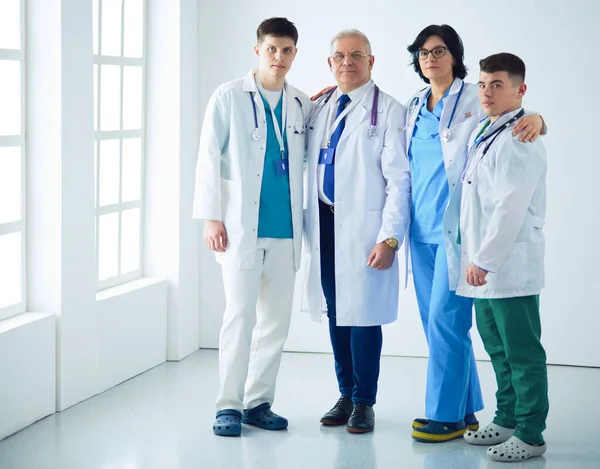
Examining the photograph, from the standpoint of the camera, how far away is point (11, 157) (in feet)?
13.0

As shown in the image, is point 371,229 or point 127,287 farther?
point 127,287

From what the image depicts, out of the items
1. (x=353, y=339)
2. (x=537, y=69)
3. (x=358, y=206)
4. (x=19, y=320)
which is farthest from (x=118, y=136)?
(x=537, y=69)

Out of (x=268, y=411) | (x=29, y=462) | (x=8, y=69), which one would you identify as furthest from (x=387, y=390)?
(x=8, y=69)

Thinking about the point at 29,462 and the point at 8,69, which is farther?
the point at 8,69

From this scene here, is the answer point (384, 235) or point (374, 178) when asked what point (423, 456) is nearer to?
point (384, 235)

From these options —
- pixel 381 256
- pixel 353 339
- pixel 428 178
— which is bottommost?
pixel 353 339

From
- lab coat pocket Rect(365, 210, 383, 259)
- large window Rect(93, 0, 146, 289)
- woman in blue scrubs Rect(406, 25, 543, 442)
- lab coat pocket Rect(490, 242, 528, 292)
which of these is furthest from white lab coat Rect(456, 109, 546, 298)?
large window Rect(93, 0, 146, 289)

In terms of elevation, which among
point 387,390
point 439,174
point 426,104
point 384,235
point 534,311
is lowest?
point 387,390

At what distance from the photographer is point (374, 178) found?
379 cm

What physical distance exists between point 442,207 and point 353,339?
0.68 meters

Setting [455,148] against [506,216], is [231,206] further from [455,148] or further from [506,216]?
[506,216]

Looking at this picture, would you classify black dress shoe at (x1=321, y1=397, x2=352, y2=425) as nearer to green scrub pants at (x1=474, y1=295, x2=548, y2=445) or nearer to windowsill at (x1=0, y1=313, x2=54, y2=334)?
green scrub pants at (x1=474, y1=295, x2=548, y2=445)

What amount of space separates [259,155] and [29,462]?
1.47m

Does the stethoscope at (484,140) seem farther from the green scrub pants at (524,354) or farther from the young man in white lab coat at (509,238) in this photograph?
the green scrub pants at (524,354)
